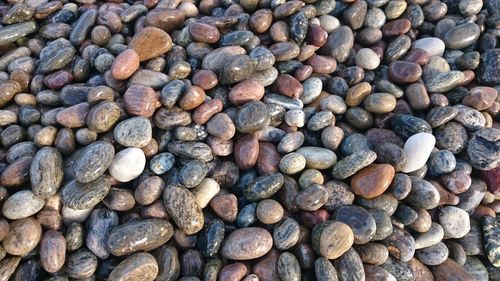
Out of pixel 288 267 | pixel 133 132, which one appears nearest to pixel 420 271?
pixel 288 267

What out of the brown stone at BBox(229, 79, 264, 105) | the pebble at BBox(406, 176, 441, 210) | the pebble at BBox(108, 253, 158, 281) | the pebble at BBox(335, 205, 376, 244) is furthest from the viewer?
the brown stone at BBox(229, 79, 264, 105)

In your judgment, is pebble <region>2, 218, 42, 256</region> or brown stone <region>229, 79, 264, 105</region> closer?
pebble <region>2, 218, 42, 256</region>

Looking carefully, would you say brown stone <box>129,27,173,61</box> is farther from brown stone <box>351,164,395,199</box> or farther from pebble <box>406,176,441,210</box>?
pebble <box>406,176,441,210</box>

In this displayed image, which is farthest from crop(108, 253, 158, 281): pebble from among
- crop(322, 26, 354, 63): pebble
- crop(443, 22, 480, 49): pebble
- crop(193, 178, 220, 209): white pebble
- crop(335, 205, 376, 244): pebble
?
crop(443, 22, 480, 49): pebble

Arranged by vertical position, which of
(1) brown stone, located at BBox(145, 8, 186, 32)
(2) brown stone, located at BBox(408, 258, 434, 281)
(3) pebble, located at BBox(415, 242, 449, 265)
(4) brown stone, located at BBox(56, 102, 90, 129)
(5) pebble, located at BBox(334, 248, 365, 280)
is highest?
(1) brown stone, located at BBox(145, 8, 186, 32)

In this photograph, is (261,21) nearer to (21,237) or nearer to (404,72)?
(404,72)
